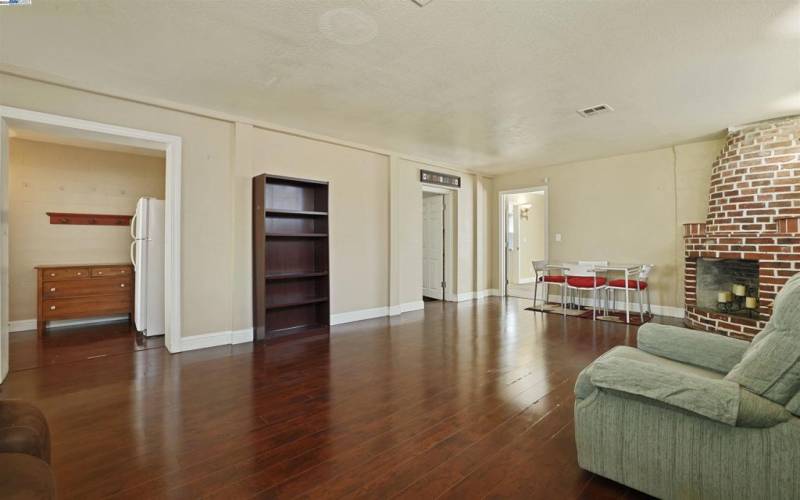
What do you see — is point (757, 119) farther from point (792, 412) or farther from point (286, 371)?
point (286, 371)

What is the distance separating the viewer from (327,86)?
3.46 meters

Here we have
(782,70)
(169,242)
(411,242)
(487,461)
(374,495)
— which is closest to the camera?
(374,495)

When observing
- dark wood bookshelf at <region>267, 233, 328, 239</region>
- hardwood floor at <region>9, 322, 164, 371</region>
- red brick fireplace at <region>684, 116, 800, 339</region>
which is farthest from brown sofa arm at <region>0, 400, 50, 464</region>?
red brick fireplace at <region>684, 116, 800, 339</region>

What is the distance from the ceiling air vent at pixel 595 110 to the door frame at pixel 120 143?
4413 millimetres

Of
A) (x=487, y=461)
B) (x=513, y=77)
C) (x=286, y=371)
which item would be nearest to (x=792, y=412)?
(x=487, y=461)

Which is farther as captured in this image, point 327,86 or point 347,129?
point 347,129

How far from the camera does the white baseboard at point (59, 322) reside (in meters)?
4.86

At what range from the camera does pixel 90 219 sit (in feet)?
17.8

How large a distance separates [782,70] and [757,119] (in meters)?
1.54

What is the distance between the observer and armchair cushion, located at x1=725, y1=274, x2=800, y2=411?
1367 millimetres

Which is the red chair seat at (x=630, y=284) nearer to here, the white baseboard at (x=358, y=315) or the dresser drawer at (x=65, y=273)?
the white baseboard at (x=358, y=315)

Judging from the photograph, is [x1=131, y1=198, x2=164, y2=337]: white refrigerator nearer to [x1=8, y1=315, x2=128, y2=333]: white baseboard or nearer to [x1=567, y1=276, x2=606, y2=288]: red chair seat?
[x1=8, y1=315, x2=128, y2=333]: white baseboard

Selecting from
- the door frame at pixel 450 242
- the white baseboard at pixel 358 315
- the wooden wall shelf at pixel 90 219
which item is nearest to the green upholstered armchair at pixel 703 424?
the white baseboard at pixel 358 315

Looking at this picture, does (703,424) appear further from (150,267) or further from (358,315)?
(150,267)
